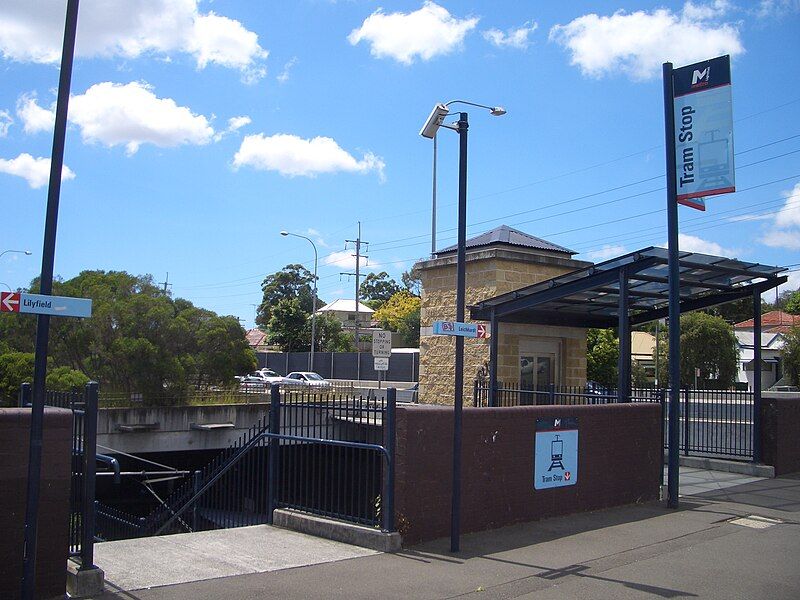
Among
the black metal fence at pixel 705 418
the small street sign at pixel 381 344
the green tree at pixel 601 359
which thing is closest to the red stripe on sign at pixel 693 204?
the black metal fence at pixel 705 418

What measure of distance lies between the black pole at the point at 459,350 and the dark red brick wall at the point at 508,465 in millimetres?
315

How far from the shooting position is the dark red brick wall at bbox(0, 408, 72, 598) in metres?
6.14

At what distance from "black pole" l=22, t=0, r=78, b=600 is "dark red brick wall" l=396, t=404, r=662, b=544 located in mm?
3757

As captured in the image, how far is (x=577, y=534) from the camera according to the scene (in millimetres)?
9531

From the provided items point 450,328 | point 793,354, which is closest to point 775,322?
point 793,354

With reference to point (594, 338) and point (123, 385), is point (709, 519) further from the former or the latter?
point (594, 338)

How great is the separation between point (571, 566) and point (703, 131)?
7072mm

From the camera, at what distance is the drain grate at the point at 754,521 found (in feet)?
34.0

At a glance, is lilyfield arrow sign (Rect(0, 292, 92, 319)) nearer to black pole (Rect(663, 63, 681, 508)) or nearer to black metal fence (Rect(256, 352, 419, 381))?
black pole (Rect(663, 63, 681, 508))

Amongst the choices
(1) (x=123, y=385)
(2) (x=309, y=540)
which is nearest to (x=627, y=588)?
(2) (x=309, y=540)

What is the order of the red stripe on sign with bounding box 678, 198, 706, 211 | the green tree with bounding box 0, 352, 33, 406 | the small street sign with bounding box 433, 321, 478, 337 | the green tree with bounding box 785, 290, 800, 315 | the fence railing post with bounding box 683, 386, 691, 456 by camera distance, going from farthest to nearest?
the green tree with bounding box 785, 290, 800, 315, the green tree with bounding box 0, 352, 33, 406, the fence railing post with bounding box 683, 386, 691, 456, the red stripe on sign with bounding box 678, 198, 706, 211, the small street sign with bounding box 433, 321, 478, 337

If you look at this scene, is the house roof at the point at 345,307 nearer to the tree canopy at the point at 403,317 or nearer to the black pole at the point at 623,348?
the tree canopy at the point at 403,317

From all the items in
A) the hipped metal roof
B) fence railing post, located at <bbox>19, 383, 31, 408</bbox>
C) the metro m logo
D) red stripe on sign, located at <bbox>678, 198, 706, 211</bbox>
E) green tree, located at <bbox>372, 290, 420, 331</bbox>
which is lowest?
fence railing post, located at <bbox>19, 383, 31, 408</bbox>

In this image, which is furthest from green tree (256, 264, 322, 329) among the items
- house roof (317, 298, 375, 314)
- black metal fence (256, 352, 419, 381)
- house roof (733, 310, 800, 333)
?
house roof (733, 310, 800, 333)
